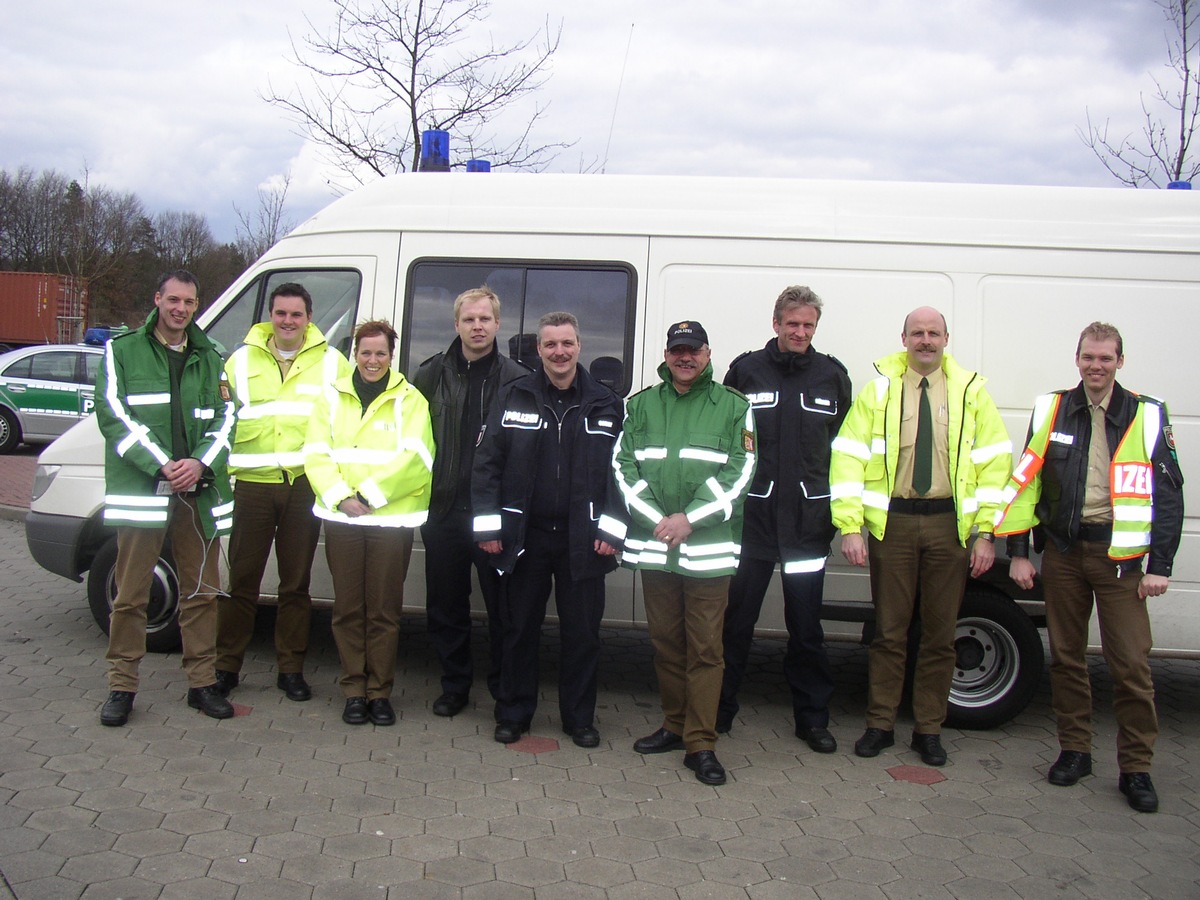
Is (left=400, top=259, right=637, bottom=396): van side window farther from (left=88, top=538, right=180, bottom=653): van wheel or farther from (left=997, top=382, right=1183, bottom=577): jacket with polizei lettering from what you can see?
(left=997, top=382, right=1183, bottom=577): jacket with polizei lettering

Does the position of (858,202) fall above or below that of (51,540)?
above

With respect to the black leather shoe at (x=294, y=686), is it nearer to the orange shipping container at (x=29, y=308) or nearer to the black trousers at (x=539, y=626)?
the black trousers at (x=539, y=626)

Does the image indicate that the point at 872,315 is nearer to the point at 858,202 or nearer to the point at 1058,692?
the point at 858,202

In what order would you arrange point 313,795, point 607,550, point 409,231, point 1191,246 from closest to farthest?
point 313,795
point 607,550
point 1191,246
point 409,231

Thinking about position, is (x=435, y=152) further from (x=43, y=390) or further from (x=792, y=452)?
(x=43, y=390)

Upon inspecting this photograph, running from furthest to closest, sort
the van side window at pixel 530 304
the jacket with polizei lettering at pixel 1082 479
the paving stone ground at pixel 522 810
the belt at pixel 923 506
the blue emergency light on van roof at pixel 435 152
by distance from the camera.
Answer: the blue emergency light on van roof at pixel 435 152
the van side window at pixel 530 304
the belt at pixel 923 506
the jacket with polizei lettering at pixel 1082 479
the paving stone ground at pixel 522 810

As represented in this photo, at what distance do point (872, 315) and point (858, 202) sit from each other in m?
0.58

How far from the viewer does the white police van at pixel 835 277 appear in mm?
4895

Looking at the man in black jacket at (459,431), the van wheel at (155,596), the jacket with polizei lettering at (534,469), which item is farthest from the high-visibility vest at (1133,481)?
the van wheel at (155,596)

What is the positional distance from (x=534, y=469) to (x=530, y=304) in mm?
1078

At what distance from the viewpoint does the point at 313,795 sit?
4.02 m

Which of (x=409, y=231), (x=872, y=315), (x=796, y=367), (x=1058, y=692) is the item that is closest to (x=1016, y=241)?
(x=872, y=315)

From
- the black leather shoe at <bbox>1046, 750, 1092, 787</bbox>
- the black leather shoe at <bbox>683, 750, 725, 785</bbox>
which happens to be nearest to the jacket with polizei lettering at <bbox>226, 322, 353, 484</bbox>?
the black leather shoe at <bbox>683, 750, 725, 785</bbox>

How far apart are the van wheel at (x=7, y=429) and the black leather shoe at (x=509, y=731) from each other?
1305 centimetres
